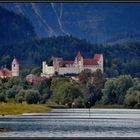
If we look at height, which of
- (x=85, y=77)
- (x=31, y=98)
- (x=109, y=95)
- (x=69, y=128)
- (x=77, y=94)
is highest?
(x=85, y=77)

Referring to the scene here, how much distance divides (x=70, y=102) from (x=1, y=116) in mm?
46464

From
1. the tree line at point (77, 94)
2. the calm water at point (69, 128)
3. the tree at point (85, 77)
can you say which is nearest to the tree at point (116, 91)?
the tree line at point (77, 94)

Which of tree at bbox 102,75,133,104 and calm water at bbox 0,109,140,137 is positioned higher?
tree at bbox 102,75,133,104

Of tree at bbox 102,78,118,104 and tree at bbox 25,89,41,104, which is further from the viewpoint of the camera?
tree at bbox 102,78,118,104

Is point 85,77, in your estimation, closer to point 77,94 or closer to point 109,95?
point 77,94

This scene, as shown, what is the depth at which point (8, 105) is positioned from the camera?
82500 mm

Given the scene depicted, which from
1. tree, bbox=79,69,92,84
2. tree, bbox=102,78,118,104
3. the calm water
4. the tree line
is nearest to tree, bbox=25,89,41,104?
the tree line

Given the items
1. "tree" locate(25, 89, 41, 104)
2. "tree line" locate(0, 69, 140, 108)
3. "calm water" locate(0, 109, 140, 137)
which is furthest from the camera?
"tree line" locate(0, 69, 140, 108)

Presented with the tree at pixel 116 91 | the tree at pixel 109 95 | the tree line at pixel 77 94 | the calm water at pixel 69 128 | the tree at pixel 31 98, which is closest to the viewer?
the calm water at pixel 69 128

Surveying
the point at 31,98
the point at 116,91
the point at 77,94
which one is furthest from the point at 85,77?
the point at 31,98

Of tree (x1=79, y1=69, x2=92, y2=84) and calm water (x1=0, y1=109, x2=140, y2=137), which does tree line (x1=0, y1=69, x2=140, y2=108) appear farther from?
calm water (x1=0, y1=109, x2=140, y2=137)

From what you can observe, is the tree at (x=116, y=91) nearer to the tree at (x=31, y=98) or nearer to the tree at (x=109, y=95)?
the tree at (x=109, y=95)

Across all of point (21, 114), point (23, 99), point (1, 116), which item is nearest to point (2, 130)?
point (1, 116)

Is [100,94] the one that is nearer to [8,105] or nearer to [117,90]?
[117,90]
